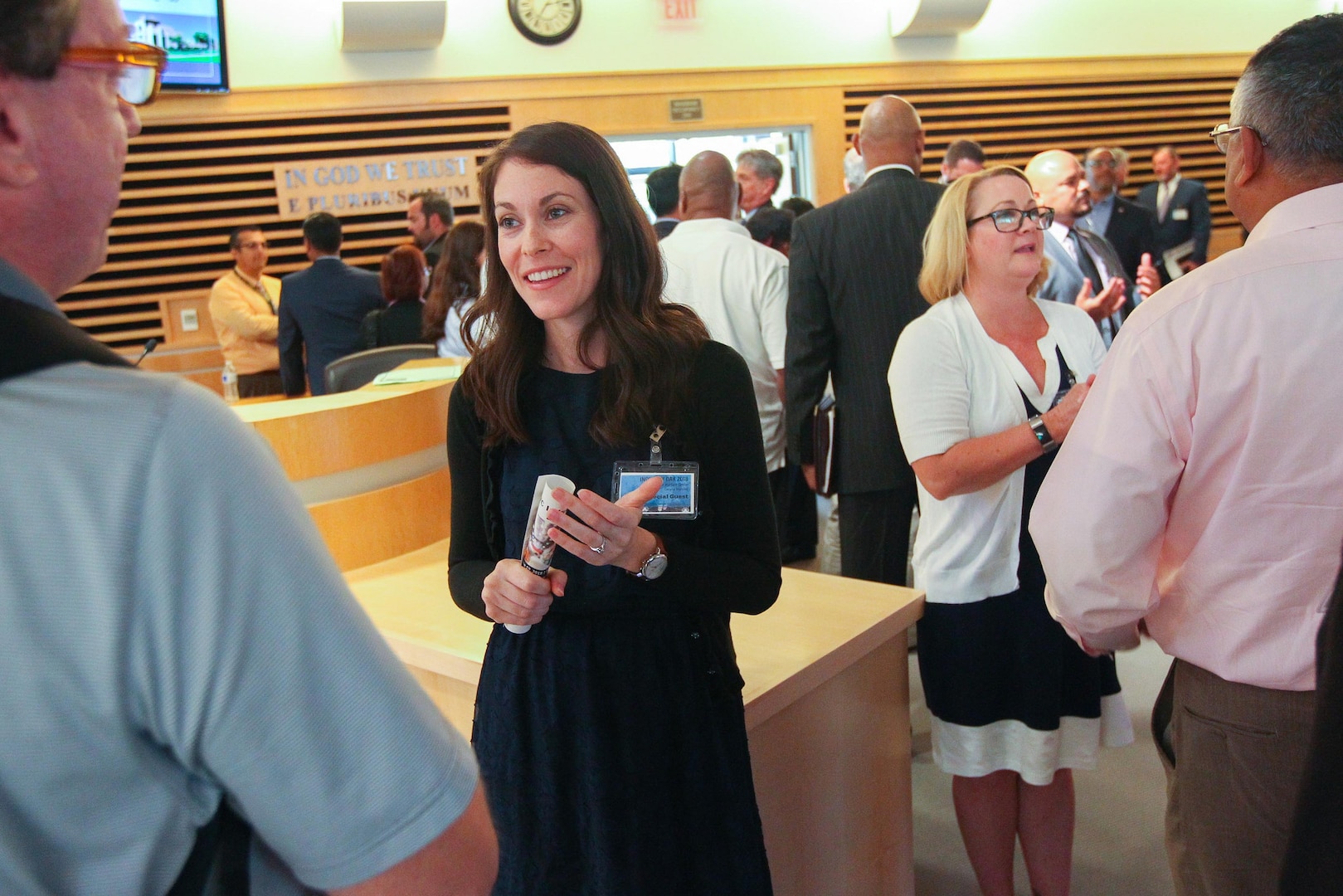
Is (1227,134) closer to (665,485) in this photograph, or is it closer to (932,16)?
(665,485)

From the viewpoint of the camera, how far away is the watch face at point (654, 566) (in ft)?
4.97

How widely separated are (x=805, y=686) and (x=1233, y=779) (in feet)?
2.36

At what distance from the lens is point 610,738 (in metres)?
1.57

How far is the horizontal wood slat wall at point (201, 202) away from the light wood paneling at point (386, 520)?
5139 millimetres

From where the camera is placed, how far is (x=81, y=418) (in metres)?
0.59

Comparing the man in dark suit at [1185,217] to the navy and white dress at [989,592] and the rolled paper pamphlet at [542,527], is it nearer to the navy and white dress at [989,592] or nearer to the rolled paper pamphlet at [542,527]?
the navy and white dress at [989,592]

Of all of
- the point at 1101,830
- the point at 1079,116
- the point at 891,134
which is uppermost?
the point at 1079,116

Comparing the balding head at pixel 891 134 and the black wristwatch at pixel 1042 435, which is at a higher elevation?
the balding head at pixel 891 134

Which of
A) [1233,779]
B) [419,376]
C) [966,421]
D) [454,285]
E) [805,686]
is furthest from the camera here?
[454,285]

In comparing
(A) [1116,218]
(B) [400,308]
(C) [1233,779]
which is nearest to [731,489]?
(C) [1233,779]

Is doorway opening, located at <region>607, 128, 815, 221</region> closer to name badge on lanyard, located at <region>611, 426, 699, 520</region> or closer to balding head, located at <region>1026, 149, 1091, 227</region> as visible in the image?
balding head, located at <region>1026, 149, 1091, 227</region>

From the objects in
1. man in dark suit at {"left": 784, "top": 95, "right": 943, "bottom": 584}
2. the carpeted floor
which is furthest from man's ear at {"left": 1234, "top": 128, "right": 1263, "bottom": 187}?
the carpeted floor

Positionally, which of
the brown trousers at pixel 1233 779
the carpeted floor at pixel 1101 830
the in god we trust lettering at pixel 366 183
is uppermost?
the in god we trust lettering at pixel 366 183

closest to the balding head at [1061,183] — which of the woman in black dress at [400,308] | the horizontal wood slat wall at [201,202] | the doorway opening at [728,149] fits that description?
the woman in black dress at [400,308]
